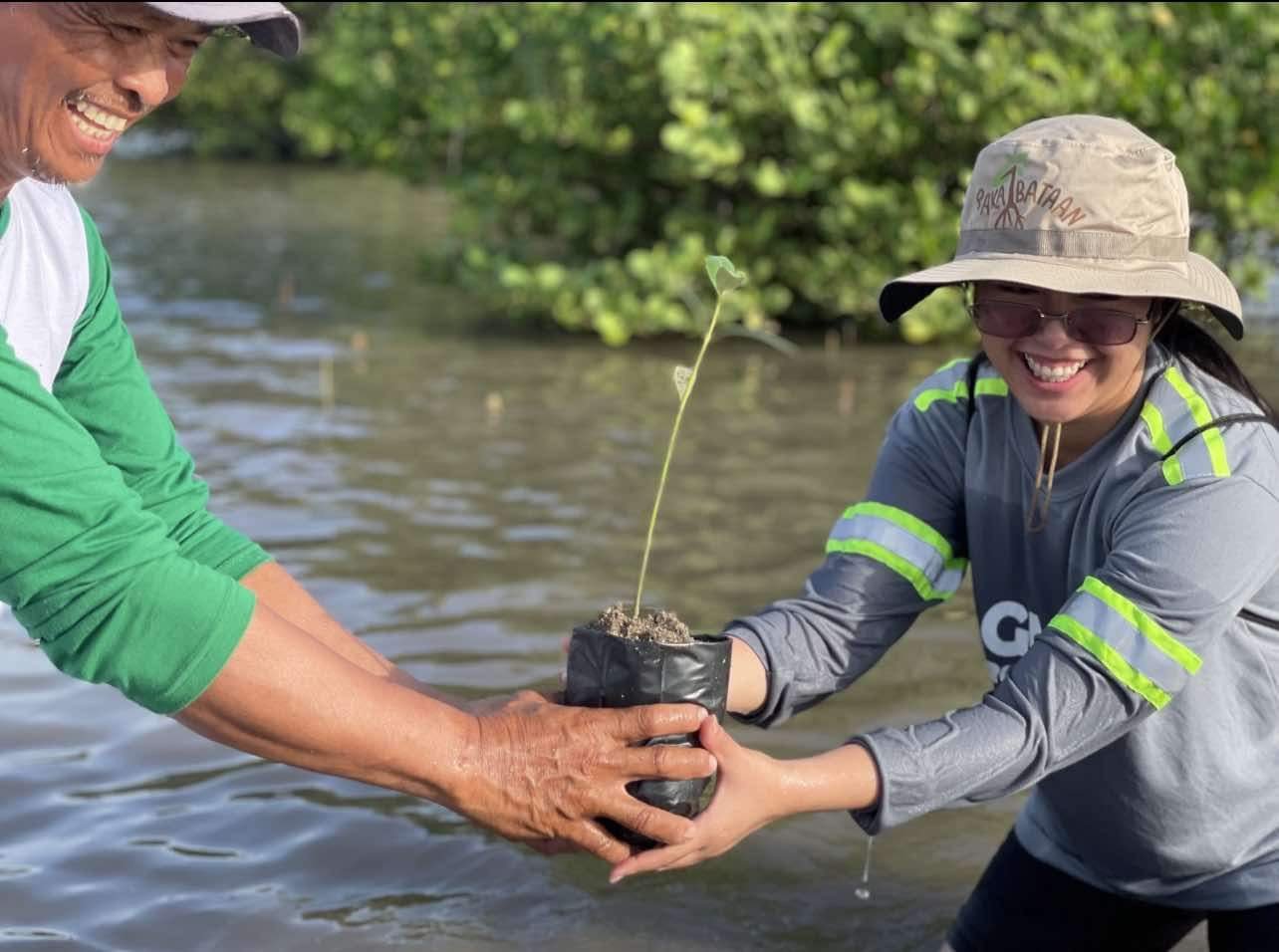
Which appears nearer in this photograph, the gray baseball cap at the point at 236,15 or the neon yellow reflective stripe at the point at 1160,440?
the gray baseball cap at the point at 236,15

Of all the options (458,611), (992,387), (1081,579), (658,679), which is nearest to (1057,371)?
(992,387)

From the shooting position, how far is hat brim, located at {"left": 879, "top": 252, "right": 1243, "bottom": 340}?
2951 millimetres

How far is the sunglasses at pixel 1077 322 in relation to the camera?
303cm

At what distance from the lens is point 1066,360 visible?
10.0 feet

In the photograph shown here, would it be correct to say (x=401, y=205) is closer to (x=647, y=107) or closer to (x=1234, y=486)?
(x=647, y=107)

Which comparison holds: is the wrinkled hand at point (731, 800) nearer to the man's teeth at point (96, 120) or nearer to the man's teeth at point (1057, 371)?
the man's teeth at point (1057, 371)

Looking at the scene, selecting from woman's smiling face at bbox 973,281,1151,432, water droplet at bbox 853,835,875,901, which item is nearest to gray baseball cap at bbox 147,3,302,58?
woman's smiling face at bbox 973,281,1151,432

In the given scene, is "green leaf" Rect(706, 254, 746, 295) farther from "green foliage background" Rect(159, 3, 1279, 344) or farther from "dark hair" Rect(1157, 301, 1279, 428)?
"green foliage background" Rect(159, 3, 1279, 344)

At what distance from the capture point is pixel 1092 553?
3180mm

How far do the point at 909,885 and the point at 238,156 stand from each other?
33075 millimetres

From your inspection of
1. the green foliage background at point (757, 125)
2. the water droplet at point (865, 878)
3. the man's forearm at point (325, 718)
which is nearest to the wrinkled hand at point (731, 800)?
the man's forearm at point (325, 718)

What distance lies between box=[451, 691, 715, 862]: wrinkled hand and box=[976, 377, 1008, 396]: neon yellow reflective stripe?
0.87m

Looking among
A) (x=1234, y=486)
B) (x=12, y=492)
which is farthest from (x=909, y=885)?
(x=12, y=492)

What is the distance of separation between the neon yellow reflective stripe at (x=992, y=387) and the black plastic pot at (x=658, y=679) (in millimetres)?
732
